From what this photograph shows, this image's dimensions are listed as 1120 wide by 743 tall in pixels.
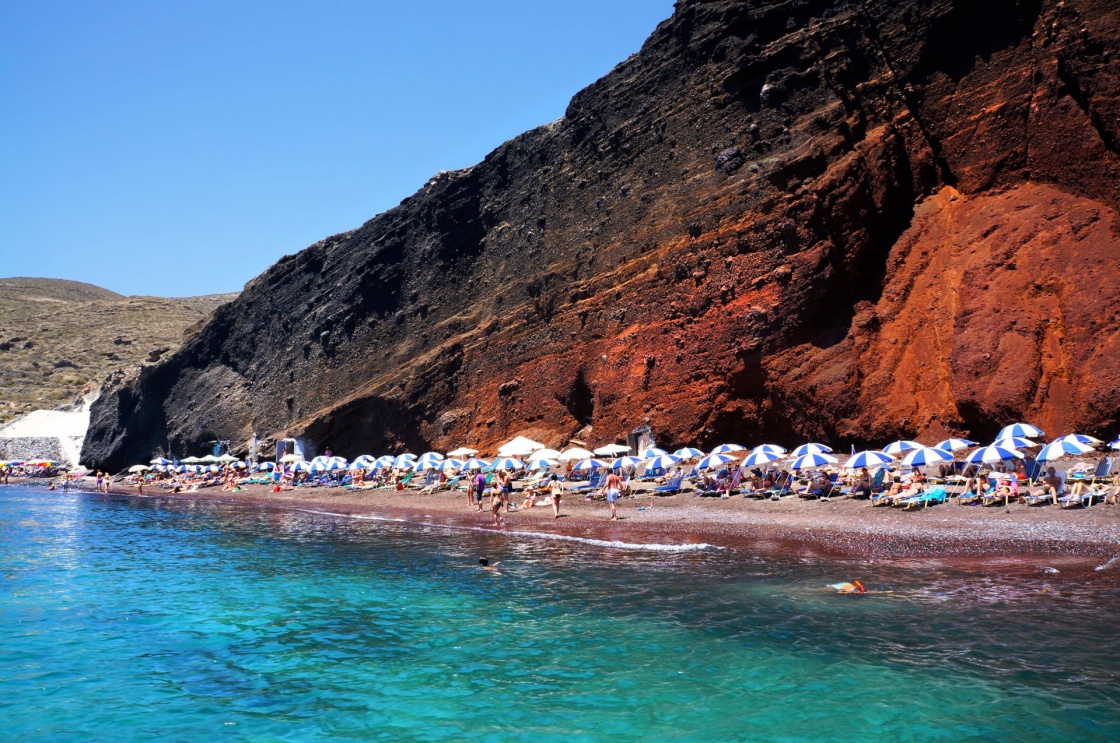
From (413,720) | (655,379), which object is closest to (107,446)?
(655,379)

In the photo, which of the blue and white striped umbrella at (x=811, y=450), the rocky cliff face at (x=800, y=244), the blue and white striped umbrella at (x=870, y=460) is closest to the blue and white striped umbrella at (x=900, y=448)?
the blue and white striped umbrella at (x=870, y=460)

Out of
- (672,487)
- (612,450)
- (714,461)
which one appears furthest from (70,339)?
(714,461)

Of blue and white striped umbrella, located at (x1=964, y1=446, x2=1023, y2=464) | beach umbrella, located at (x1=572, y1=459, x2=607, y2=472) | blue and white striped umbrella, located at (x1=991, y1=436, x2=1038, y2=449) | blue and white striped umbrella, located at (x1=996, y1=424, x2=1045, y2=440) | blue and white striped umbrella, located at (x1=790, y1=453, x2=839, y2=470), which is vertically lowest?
beach umbrella, located at (x1=572, y1=459, x2=607, y2=472)

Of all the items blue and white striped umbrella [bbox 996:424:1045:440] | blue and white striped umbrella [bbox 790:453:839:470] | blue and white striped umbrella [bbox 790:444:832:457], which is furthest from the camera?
blue and white striped umbrella [bbox 790:444:832:457]

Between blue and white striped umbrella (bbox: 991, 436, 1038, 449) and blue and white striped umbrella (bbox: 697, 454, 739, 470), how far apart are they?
7205mm

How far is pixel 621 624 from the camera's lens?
1080cm

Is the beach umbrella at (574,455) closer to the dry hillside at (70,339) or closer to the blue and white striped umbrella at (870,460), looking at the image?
the blue and white striped umbrella at (870,460)

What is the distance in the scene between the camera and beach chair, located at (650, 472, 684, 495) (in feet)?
81.8

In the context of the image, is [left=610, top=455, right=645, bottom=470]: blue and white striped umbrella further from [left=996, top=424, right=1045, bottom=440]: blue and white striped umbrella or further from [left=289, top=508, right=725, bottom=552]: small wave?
[left=996, top=424, right=1045, bottom=440]: blue and white striped umbrella

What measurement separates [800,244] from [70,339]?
100 metres

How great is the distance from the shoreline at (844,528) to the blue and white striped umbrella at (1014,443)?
5.41 feet

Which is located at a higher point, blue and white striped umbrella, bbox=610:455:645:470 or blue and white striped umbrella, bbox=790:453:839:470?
blue and white striped umbrella, bbox=790:453:839:470

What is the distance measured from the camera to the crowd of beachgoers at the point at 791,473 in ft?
57.1

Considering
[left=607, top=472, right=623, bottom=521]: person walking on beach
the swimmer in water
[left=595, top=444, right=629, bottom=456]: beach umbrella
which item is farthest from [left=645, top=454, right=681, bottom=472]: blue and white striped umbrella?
the swimmer in water
